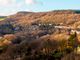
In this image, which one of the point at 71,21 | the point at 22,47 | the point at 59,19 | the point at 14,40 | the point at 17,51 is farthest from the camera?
the point at 59,19

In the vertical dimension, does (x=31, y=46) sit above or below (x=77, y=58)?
below

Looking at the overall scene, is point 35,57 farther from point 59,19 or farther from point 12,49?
point 59,19

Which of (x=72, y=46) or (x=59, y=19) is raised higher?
(x=72, y=46)

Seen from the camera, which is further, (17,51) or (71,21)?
(71,21)

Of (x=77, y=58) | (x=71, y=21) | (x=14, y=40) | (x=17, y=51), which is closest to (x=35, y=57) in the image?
(x=77, y=58)

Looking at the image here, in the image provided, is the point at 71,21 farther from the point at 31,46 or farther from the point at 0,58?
the point at 0,58

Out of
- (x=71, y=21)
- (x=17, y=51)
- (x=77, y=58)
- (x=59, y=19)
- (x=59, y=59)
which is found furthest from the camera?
(x=59, y=19)

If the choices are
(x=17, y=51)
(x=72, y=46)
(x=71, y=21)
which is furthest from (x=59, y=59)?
(x=71, y=21)

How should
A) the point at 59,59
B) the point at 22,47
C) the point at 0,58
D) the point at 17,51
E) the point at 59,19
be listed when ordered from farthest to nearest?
1. the point at 59,19
2. the point at 22,47
3. the point at 17,51
4. the point at 0,58
5. the point at 59,59

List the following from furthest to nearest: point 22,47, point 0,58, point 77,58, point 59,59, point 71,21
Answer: point 71,21 → point 22,47 → point 0,58 → point 59,59 → point 77,58
